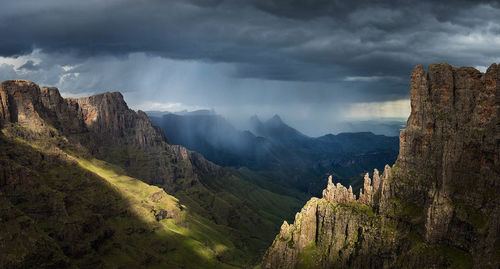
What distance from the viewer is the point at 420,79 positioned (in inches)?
7293

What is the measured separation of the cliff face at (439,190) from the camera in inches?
5671

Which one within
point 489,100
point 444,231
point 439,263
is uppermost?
point 489,100

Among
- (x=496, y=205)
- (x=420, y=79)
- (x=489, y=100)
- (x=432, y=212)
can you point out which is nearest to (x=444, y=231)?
(x=432, y=212)

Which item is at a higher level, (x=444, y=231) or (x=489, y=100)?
(x=489, y=100)

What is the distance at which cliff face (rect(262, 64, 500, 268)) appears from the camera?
473ft

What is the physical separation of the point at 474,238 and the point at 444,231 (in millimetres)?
12810

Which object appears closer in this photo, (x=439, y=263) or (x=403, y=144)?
(x=439, y=263)

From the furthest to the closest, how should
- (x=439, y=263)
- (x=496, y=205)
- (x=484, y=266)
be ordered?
(x=439, y=263) < (x=496, y=205) < (x=484, y=266)

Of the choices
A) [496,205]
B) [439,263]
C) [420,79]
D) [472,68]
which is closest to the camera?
[496,205]

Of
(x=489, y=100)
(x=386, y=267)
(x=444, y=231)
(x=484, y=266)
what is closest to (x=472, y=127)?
(x=489, y=100)

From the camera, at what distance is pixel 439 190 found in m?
161

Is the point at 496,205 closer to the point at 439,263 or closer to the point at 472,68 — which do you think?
the point at 439,263

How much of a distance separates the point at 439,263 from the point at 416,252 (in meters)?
10.3

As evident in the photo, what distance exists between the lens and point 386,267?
558 feet
